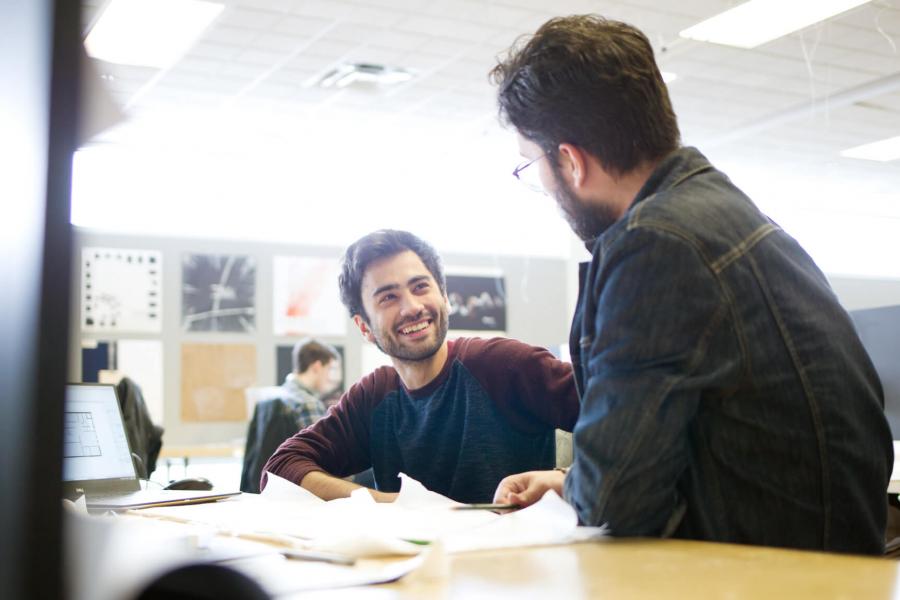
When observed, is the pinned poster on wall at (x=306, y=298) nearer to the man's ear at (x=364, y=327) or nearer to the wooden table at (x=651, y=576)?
the man's ear at (x=364, y=327)

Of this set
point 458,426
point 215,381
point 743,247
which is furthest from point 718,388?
point 215,381

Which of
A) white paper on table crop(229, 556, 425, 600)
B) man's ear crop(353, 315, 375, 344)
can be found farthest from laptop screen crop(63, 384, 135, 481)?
white paper on table crop(229, 556, 425, 600)

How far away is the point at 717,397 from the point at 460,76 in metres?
5.62

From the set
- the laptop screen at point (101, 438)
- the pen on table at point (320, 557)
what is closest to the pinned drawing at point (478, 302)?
the laptop screen at point (101, 438)

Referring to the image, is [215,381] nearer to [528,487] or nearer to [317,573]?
[528,487]

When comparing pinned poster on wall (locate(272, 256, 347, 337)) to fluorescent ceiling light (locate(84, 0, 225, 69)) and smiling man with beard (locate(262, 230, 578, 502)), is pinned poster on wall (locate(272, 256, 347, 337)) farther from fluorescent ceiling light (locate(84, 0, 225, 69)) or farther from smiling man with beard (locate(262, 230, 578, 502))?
smiling man with beard (locate(262, 230, 578, 502))

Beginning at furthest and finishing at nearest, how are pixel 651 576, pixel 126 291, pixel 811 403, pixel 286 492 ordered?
pixel 126 291, pixel 286 492, pixel 811 403, pixel 651 576

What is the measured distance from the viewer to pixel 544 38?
132 centimetres

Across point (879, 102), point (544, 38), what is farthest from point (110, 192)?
point (544, 38)

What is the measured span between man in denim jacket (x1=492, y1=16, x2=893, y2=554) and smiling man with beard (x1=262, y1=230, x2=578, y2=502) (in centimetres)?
80

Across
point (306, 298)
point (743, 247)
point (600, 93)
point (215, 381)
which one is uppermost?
point (306, 298)

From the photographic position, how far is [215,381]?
26.9ft

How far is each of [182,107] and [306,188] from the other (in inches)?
84.4

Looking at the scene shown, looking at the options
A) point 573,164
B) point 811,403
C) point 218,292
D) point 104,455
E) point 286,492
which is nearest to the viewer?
point 811,403
